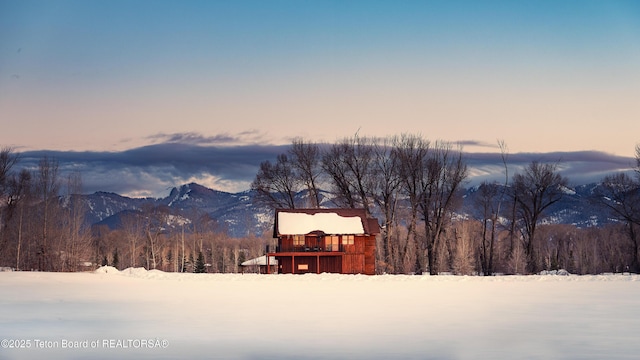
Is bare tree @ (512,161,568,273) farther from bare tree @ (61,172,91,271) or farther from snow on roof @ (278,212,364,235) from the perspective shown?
bare tree @ (61,172,91,271)

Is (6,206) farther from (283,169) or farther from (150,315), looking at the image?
(150,315)

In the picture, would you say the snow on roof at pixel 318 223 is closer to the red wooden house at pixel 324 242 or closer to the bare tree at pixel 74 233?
the red wooden house at pixel 324 242

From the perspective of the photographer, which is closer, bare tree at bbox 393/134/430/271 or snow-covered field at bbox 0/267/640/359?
snow-covered field at bbox 0/267/640/359

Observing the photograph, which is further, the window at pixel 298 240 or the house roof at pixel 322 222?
the window at pixel 298 240

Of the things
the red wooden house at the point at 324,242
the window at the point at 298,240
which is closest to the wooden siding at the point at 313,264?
the red wooden house at the point at 324,242

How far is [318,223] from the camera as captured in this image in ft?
201

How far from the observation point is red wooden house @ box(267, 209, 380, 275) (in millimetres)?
60656

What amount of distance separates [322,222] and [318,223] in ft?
1.21

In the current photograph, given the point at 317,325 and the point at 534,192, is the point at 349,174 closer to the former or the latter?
the point at 534,192

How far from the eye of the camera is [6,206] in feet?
224

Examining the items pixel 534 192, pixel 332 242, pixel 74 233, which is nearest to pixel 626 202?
pixel 534 192

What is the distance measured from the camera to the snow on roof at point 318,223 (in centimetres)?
6084

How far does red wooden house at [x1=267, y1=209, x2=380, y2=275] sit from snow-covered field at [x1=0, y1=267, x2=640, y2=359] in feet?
90.2

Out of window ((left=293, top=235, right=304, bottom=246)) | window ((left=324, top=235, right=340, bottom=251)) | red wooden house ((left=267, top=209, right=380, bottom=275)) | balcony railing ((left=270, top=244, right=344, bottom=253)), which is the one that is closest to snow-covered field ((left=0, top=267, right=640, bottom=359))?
balcony railing ((left=270, top=244, right=344, bottom=253))
